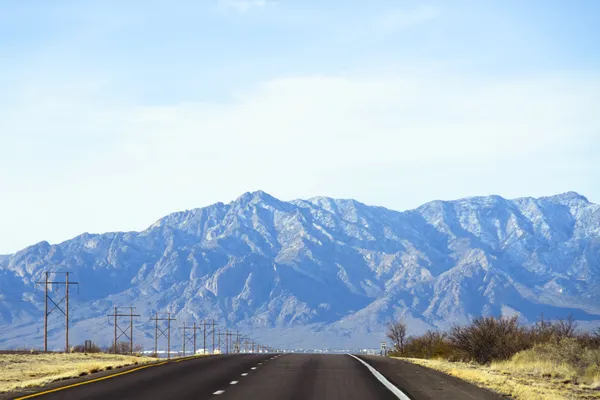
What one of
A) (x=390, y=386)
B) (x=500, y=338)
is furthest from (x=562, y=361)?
(x=390, y=386)

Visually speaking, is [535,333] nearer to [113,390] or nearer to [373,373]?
[373,373]

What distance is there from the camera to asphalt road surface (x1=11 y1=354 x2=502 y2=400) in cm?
2569

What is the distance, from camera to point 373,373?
125 feet

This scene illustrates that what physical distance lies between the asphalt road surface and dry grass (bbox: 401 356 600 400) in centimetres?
87

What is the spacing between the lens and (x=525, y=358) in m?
48.2

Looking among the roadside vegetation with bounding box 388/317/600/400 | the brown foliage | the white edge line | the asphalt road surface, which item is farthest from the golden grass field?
the brown foliage

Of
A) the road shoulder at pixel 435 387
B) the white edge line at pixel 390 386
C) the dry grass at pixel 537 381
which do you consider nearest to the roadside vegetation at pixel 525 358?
the dry grass at pixel 537 381

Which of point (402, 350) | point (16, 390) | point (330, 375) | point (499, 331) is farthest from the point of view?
point (402, 350)

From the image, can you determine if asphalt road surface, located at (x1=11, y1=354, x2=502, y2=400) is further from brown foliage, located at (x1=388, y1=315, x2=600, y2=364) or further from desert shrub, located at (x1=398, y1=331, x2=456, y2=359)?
desert shrub, located at (x1=398, y1=331, x2=456, y2=359)

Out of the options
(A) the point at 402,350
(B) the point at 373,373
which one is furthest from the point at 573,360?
(A) the point at 402,350

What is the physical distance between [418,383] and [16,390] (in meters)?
12.1

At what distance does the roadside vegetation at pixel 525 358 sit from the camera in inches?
1258

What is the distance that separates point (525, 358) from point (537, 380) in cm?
1267

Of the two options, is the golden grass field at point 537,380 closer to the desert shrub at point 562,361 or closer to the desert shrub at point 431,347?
the desert shrub at point 562,361
